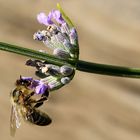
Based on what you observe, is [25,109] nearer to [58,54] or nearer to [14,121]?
[14,121]

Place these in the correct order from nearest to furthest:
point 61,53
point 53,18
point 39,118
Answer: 1. point 61,53
2. point 53,18
3. point 39,118

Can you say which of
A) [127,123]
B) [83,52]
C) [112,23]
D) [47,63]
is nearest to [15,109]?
[47,63]

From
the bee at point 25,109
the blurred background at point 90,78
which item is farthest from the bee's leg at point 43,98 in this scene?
the blurred background at point 90,78

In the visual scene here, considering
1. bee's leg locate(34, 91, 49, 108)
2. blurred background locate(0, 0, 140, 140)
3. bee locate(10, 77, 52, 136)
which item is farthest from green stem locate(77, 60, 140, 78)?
blurred background locate(0, 0, 140, 140)

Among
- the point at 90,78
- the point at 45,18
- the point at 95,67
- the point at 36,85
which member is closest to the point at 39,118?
the point at 36,85

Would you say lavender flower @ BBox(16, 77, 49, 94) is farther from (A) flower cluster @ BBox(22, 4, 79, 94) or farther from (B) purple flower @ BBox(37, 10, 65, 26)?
(B) purple flower @ BBox(37, 10, 65, 26)

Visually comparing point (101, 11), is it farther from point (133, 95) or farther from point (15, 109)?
point (15, 109)

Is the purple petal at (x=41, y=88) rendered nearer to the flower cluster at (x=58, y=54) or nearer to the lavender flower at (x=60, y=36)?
the flower cluster at (x=58, y=54)
